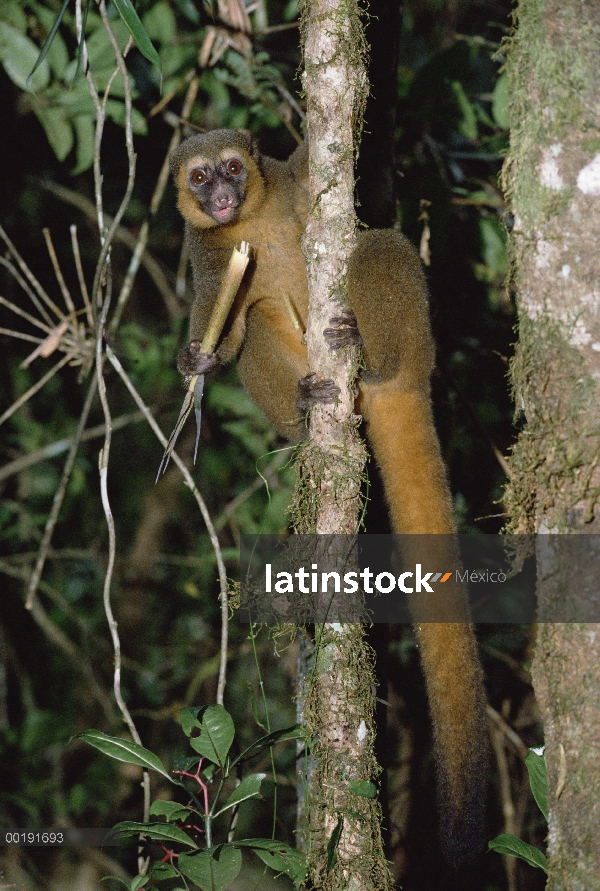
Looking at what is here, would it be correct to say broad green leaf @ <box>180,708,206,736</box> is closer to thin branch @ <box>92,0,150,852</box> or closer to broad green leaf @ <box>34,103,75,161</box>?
thin branch @ <box>92,0,150,852</box>

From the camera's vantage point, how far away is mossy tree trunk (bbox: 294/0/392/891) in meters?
2.48

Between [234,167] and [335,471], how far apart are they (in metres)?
2.08

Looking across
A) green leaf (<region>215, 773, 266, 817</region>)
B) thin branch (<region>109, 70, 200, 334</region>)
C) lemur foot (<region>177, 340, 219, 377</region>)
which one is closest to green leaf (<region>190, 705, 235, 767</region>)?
green leaf (<region>215, 773, 266, 817</region>)

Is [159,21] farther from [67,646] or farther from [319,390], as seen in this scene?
[67,646]

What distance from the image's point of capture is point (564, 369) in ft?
6.98

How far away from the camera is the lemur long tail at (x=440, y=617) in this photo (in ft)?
8.47

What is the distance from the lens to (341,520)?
8.73 feet

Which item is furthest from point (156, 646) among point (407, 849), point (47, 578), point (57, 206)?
point (57, 206)

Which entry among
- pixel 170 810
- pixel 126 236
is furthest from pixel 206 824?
pixel 126 236

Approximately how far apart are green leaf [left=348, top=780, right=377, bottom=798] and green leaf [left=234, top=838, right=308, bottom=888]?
288 mm

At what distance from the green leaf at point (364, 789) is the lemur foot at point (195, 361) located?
6.81ft

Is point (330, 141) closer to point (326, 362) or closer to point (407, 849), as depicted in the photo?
point (326, 362)

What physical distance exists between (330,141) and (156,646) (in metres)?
5.50

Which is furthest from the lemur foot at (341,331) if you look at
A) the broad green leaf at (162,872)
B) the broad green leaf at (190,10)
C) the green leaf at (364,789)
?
the broad green leaf at (190,10)
